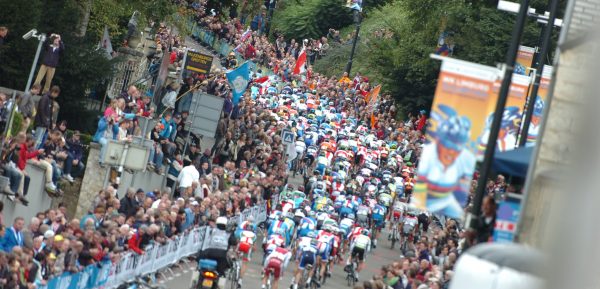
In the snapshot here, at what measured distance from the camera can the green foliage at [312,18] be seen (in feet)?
316

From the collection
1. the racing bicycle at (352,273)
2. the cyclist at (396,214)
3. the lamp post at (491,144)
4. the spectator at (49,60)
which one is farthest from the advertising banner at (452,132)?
the cyclist at (396,214)

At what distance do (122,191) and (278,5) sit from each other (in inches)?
2804

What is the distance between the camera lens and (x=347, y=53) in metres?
85.7

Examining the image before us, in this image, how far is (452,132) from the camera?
12.4 meters

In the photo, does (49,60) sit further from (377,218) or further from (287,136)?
(287,136)

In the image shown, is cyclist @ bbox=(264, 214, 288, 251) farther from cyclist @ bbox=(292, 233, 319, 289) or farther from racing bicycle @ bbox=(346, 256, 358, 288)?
racing bicycle @ bbox=(346, 256, 358, 288)

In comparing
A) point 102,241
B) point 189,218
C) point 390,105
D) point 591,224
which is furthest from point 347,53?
point 591,224

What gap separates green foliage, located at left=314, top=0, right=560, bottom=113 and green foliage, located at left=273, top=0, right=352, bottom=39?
7.01 m

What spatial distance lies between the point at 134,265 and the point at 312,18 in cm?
7290

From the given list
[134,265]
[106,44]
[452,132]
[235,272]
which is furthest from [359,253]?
[452,132]

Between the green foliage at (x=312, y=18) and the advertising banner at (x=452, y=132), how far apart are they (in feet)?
273

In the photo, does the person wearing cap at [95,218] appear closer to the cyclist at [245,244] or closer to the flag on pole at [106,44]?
the cyclist at [245,244]

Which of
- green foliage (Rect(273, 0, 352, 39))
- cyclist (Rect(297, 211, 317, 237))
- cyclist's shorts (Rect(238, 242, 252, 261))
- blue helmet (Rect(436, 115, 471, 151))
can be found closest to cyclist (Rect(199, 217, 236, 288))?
cyclist's shorts (Rect(238, 242, 252, 261))

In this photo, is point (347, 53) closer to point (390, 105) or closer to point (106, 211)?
point (390, 105)
